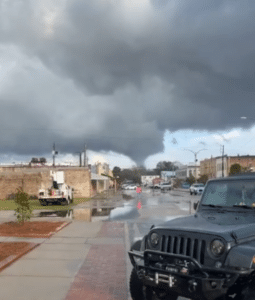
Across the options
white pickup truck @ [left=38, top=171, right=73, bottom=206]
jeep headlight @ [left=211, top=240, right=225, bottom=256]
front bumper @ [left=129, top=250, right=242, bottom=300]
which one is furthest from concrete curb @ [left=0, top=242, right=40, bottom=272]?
white pickup truck @ [left=38, top=171, right=73, bottom=206]

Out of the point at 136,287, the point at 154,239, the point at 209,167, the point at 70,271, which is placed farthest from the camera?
the point at 209,167

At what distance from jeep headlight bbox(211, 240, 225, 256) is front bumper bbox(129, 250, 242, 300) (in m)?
0.20

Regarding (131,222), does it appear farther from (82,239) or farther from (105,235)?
(82,239)

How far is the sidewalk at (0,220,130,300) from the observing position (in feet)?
18.9

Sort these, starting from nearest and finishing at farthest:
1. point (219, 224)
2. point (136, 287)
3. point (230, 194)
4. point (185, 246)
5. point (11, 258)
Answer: point (185, 246), point (219, 224), point (136, 287), point (230, 194), point (11, 258)

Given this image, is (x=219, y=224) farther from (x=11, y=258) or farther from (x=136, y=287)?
(x=11, y=258)

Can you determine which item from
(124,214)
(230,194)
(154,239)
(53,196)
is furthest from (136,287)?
(53,196)

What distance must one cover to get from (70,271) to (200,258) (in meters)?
3.75

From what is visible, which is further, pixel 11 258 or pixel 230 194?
pixel 11 258

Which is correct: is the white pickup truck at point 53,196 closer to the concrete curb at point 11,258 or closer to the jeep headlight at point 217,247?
the concrete curb at point 11,258

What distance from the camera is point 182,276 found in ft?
13.3

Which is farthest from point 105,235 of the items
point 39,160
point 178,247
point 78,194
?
point 39,160

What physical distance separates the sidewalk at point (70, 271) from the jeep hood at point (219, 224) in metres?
1.79

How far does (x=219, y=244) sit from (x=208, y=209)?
1.54 meters
